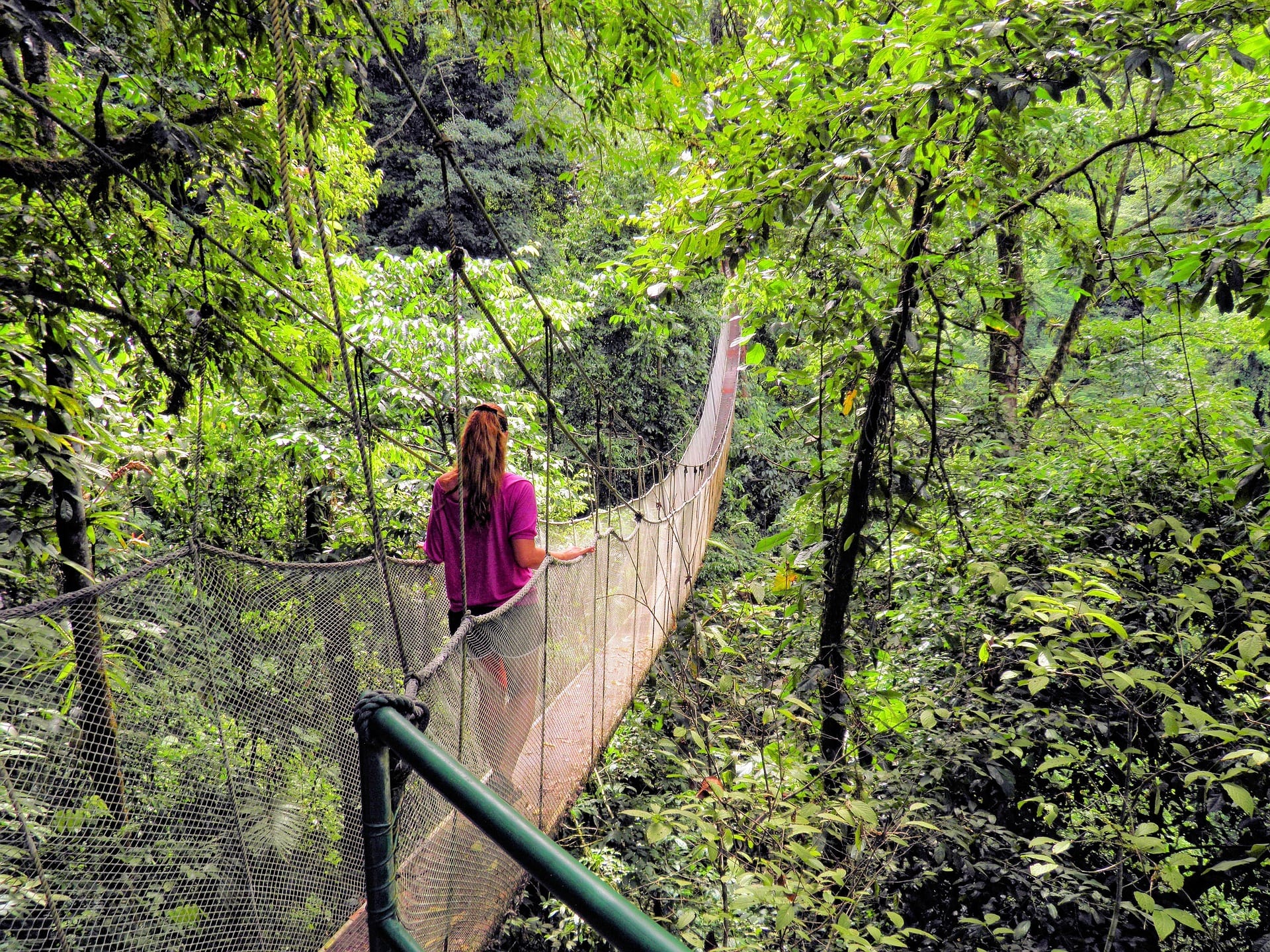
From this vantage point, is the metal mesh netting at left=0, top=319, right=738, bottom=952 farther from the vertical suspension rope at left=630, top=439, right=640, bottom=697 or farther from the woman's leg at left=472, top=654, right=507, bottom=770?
the vertical suspension rope at left=630, top=439, right=640, bottom=697

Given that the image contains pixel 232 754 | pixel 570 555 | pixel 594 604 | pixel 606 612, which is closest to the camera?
pixel 232 754

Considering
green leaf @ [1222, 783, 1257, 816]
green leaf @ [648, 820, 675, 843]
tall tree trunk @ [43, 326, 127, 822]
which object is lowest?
green leaf @ [648, 820, 675, 843]

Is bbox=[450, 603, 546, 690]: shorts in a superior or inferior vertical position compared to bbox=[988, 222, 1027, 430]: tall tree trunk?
inferior

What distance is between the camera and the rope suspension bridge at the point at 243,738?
70cm

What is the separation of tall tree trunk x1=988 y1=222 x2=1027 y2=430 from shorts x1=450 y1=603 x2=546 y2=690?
4.32 ft

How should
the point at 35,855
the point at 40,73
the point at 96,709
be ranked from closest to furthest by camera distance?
the point at 35,855 → the point at 96,709 → the point at 40,73

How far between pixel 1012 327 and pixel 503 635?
1600 millimetres

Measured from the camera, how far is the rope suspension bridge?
0.70 m

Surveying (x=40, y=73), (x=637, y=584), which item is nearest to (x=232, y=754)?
(x=40, y=73)

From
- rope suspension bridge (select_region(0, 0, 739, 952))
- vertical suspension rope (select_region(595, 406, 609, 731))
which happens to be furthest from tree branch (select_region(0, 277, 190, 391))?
vertical suspension rope (select_region(595, 406, 609, 731))

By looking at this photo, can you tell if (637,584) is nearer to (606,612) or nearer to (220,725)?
(606,612)

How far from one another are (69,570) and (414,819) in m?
0.88

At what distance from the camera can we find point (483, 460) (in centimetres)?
144

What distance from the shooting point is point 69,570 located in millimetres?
1387
